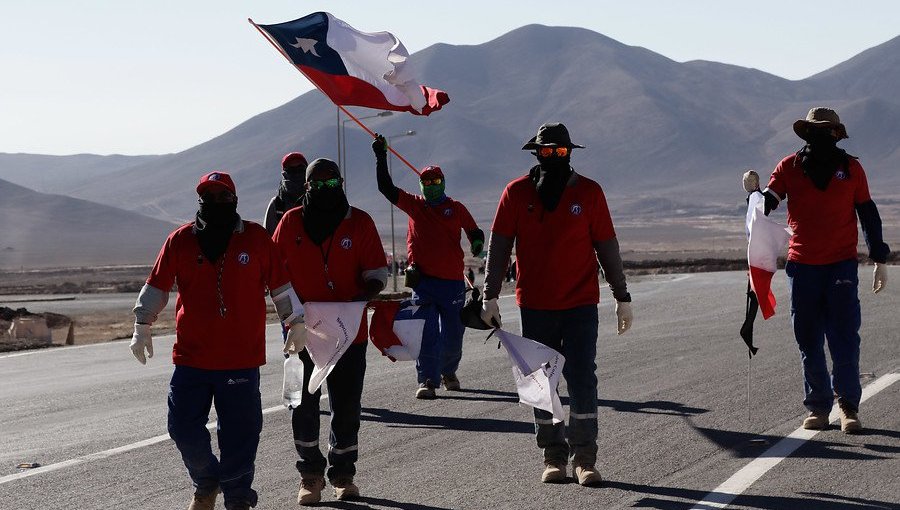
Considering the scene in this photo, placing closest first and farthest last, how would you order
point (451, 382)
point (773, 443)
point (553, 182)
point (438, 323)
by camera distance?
point (553, 182) < point (773, 443) < point (438, 323) < point (451, 382)

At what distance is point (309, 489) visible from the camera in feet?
26.0

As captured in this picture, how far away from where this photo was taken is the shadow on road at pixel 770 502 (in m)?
7.50

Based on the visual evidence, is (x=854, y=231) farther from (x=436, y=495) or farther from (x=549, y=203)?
(x=436, y=495)

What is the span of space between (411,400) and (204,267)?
481 centimetres

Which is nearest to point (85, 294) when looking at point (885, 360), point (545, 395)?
point (885, 360)

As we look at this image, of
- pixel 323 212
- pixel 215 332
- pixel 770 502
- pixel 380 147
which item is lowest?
pixel 770 502

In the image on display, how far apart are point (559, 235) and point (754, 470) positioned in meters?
1.77

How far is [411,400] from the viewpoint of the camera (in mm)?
11836

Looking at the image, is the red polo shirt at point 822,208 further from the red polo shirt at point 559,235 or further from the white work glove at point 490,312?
the white work glove at point 490,312

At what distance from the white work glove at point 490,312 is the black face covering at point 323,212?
966 mm

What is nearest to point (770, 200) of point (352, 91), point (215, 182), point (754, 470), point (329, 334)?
point (754, 470)

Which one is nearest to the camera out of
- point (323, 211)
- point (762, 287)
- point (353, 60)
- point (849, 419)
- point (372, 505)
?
point (372, 505)

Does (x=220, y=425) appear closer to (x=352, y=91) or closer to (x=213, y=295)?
(x=213, y=295)

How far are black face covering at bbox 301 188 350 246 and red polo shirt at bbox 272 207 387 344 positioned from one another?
3 centimetres
